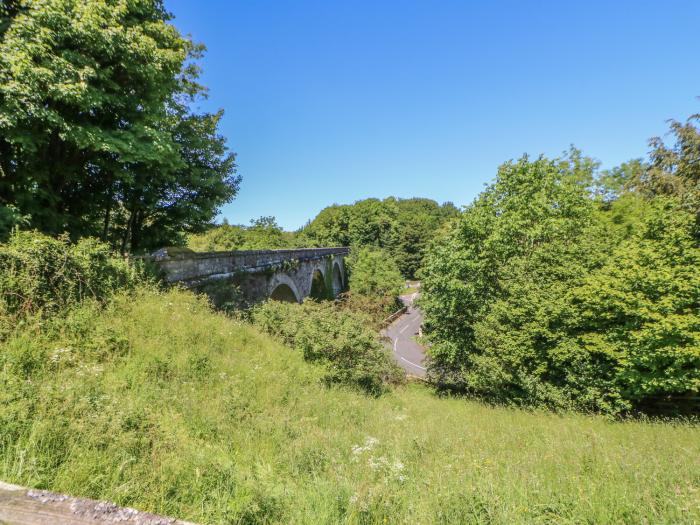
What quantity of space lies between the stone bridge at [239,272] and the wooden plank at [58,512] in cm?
734

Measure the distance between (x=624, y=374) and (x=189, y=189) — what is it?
14.2 meters

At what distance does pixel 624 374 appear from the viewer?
8.90 metres

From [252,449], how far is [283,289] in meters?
13.3

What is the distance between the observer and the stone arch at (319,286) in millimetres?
26438

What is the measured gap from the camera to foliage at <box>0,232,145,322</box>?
15.8 ft

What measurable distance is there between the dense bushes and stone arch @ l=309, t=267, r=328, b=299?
1192 cm

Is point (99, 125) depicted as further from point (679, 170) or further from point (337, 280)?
point (337, 280)

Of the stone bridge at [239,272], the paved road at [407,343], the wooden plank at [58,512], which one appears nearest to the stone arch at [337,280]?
the paved road at [407,343]

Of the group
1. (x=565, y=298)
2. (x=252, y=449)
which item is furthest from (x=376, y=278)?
(x=252, y=449)

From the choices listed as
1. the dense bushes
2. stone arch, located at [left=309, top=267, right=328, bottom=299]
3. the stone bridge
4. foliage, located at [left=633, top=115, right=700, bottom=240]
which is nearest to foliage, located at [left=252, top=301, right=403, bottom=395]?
the stone bridge

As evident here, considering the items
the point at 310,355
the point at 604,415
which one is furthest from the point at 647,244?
the point at 310,355

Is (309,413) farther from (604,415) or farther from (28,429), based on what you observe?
(604,415)

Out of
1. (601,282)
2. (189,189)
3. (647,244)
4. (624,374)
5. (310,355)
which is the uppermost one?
(189,189)

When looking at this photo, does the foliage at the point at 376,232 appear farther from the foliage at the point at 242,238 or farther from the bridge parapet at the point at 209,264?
the bridge parapet at the point at 209,264
